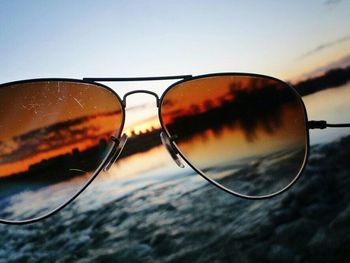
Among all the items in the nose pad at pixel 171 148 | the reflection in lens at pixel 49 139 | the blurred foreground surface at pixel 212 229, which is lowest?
the blurred foreground surface at pixel 212 229

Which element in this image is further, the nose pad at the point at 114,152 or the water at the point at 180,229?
the water at the point at 180,229

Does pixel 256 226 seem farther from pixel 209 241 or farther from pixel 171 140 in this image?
pixel 171 140

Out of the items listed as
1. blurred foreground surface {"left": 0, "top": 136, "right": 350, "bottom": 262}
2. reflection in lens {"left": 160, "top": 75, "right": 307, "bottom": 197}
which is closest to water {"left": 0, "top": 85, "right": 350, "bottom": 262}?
blurred foreground surface {"left": 0, "top": 136, "right": 350, "bottom": 262}

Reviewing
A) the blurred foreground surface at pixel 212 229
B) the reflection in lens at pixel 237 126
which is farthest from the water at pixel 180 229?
the reflection in lens at pixel 237 126

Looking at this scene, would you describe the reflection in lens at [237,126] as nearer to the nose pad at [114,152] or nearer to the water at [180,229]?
the nose pad at [114,152]

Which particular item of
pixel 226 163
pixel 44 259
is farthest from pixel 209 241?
pixel 226 163

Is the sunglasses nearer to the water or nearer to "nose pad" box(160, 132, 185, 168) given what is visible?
"nose pad" box(160, 132, 185, 168)

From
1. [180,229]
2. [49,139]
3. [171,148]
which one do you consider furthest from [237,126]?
[180,229]

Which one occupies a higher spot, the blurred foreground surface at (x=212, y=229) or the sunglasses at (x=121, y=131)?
the sunglasses at (x=121, y=131)

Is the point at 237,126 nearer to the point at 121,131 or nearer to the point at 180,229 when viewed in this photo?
the point at 121,131
